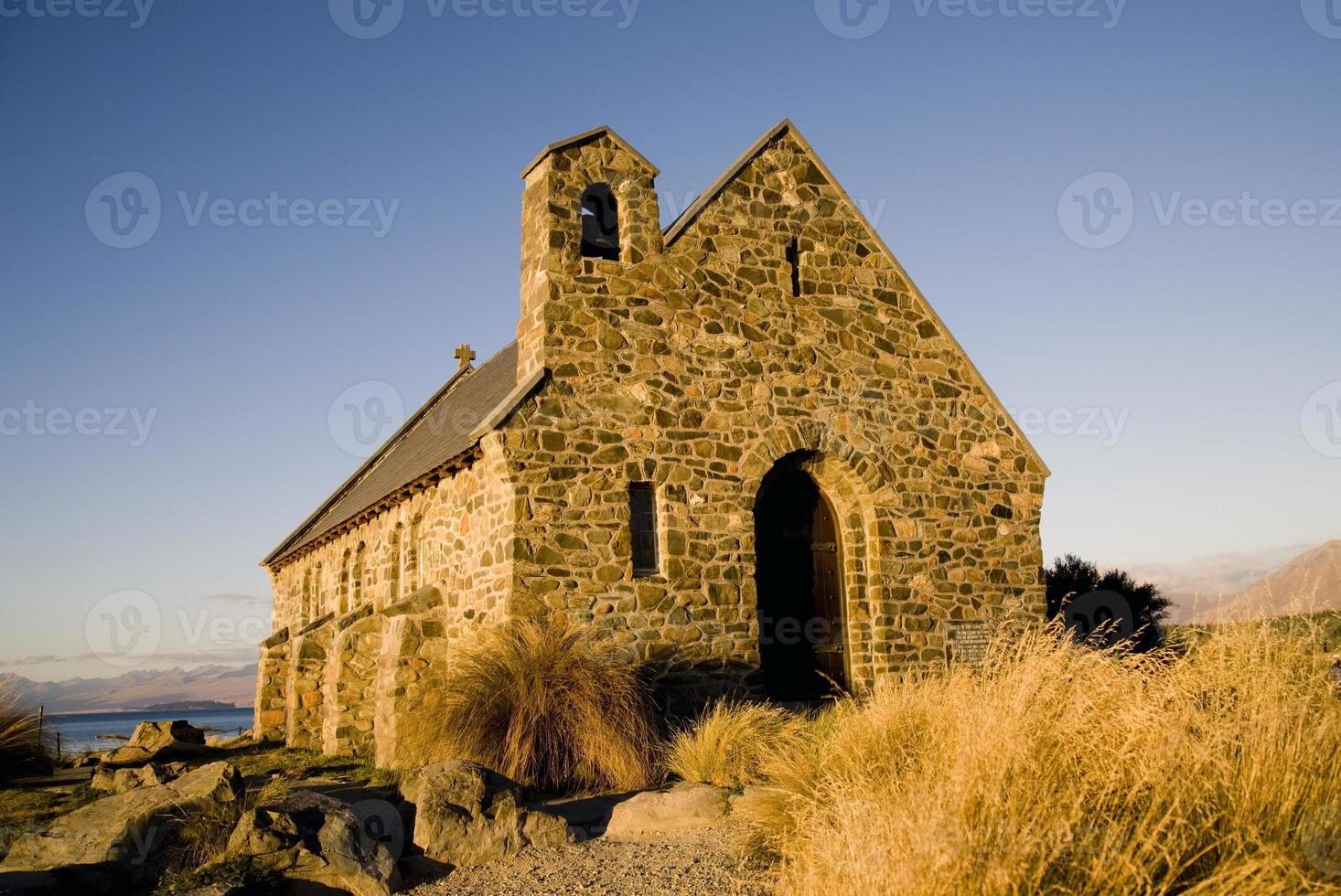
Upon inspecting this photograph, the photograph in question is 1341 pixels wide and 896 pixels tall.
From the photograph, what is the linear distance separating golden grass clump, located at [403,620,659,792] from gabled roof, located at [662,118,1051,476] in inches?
237

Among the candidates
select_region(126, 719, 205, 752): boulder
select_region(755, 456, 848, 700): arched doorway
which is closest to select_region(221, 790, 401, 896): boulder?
select_region(755, 456, 848, 700): arched doorway

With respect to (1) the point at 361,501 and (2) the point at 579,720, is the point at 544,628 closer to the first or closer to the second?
(2) the point at 579,720

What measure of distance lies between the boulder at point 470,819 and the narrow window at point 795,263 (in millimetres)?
8810

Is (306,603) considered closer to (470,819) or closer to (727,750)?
(727,750)

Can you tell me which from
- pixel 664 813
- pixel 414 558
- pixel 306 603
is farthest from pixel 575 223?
pixel 306 603

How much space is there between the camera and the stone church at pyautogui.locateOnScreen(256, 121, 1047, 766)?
40.2 ft

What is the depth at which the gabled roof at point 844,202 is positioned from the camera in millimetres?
13750

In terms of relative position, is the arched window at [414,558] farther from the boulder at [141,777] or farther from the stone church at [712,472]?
the boulder at [141,777]

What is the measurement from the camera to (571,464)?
40.3 ft

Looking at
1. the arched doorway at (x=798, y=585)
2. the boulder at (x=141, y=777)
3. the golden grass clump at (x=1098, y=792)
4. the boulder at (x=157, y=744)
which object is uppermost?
the arched doorway at (x=798, y=585)

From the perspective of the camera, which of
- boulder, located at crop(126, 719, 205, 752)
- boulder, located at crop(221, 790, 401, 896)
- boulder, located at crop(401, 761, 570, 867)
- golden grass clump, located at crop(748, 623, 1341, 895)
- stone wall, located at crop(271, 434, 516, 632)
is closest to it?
golden grass clump, located at crop(748, 623, 1341, 895)

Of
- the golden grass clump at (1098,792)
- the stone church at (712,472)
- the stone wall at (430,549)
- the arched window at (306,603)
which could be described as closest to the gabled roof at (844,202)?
the stone church at (712,472)

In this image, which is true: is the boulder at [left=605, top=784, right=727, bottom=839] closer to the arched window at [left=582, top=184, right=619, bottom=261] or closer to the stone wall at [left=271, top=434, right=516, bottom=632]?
the stone wall at [left=271, top=434, right=516, bottom=632]

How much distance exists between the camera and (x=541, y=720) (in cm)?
993
